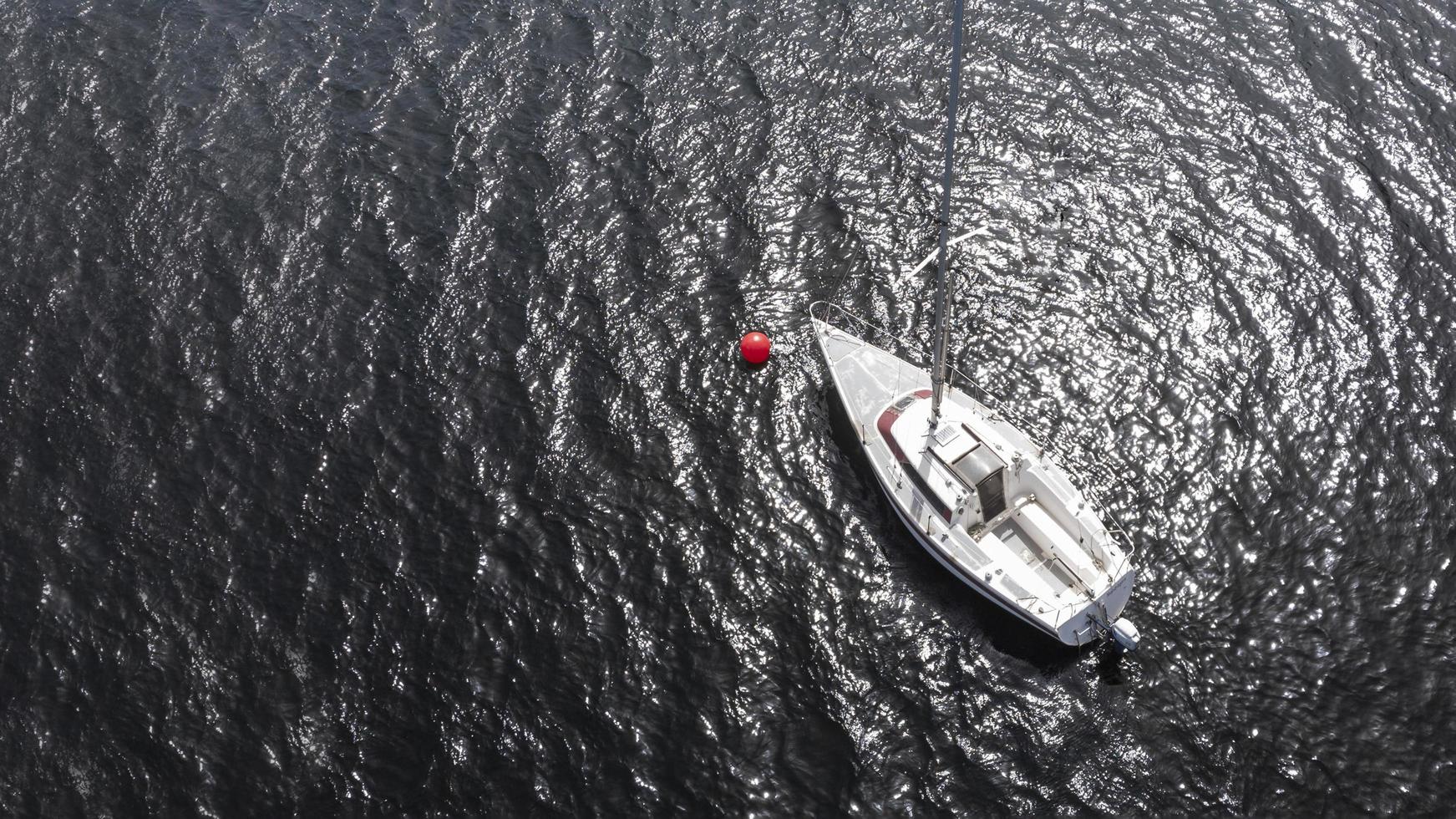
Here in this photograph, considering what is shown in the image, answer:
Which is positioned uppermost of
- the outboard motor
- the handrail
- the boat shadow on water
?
the handrail

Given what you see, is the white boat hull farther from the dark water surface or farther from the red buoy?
the red buoy

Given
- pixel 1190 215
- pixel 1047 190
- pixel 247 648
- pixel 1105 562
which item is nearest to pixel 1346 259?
pixel 1190 215

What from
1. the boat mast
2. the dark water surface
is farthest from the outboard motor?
the boat mast

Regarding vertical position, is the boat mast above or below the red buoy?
below

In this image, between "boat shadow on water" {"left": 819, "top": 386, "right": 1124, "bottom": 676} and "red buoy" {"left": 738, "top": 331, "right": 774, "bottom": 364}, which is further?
"red buoy" {"left": 738, "top": 331, "right": 774, "bottom": 364}

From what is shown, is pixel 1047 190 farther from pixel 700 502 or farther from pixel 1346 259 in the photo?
pixel 700 502

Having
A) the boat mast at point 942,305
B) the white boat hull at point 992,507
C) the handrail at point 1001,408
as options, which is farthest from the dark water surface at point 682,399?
the boat mast at point 942,305
